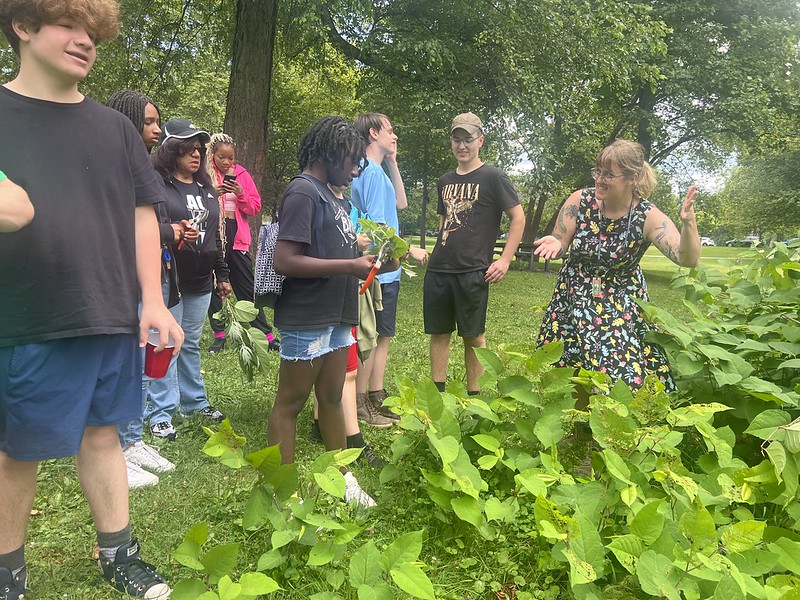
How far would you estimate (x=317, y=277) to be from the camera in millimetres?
2486

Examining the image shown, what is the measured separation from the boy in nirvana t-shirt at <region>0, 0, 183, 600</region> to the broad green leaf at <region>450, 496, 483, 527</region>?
110cm

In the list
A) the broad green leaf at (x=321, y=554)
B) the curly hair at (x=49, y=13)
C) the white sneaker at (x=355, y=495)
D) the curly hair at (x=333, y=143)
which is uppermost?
the curly hair at (x=49, y=13)

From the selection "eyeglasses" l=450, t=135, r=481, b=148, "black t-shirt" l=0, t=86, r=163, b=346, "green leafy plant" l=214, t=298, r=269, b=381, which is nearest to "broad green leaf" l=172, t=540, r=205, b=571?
"black t-shirt" l=0, t=86, r=163, b=346

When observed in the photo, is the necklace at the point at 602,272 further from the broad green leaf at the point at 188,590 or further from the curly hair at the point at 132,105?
the curly hair at the point at 132,105

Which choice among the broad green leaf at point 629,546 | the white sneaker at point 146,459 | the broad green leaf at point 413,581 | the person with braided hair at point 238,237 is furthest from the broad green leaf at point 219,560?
the person with braided hair at point 238,237

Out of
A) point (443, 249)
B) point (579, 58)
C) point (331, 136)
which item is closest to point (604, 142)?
point (579, 58)

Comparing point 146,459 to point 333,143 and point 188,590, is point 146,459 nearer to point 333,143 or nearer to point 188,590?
point 188,590

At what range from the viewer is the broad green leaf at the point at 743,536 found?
1.67 meters

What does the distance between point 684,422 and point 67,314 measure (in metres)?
2.22

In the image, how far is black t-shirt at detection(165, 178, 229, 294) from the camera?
3.32m

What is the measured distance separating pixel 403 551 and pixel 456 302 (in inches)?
96.5

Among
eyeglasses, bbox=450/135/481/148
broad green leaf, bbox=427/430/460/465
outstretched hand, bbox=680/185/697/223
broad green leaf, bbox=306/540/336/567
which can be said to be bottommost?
broad green leaf, bbox=306/540/336/567

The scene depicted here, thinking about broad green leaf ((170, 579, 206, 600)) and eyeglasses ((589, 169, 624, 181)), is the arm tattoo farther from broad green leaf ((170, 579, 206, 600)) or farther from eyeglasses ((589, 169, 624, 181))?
broad green leaf ((170, 579, 206, 600))

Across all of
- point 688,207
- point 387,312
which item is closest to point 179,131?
point 387,312
